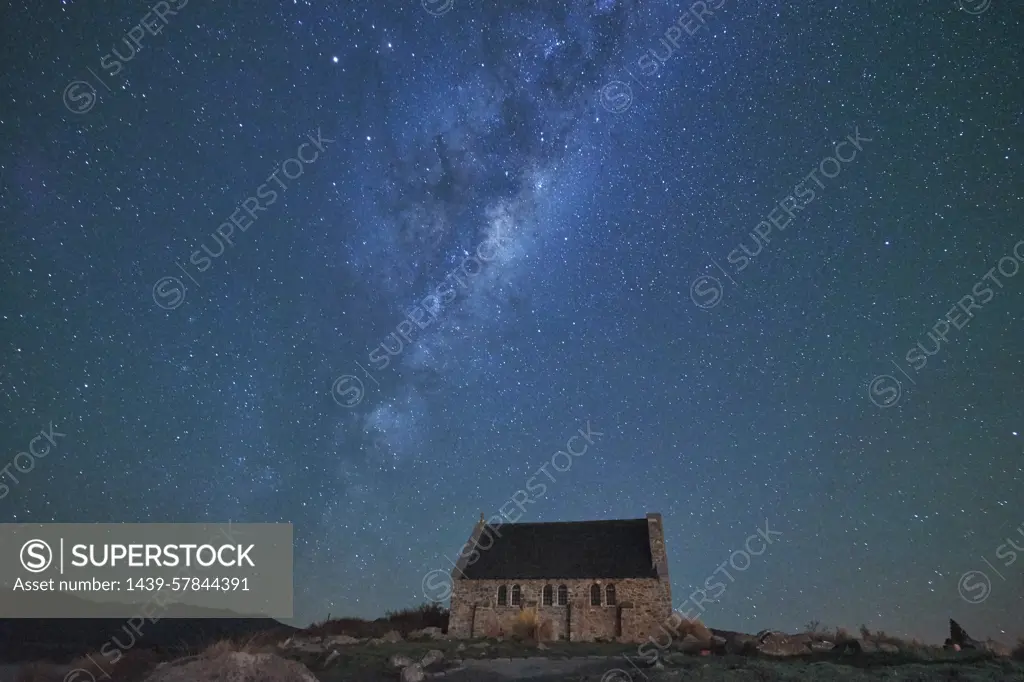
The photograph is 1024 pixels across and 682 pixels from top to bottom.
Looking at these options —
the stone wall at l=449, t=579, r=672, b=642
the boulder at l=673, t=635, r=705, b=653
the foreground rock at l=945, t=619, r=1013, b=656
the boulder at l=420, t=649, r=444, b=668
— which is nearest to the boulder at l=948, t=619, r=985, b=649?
the foreground rock at l=945, t=619, r=1013, b=656

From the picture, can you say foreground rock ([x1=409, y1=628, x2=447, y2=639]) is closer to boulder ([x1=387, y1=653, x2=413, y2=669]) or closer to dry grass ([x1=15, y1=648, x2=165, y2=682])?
boulder ([x1=387, y1=653, x2=413, y2=669])

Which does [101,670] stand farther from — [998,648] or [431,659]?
[998,648]

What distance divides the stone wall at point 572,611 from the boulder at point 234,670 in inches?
740

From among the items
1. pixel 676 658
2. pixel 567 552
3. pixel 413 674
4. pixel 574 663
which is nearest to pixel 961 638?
pixel 676 658

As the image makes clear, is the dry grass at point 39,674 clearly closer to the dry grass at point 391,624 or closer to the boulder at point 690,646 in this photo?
the dry grass at point 391,624

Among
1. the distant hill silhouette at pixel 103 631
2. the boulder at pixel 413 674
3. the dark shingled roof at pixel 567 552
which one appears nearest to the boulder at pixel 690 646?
the dark shingled roof at pixel 567 552

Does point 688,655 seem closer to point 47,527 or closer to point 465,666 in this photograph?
point 465,666

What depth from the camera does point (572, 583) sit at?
33438 millimetres

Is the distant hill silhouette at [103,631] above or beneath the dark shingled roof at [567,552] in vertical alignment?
beneath

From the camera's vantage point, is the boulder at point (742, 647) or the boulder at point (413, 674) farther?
the boulder at point (742, 647)

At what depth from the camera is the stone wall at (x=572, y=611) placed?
31.5m

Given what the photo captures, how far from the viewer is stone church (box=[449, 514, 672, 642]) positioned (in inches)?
1252

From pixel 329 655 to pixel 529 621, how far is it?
44.1 ft

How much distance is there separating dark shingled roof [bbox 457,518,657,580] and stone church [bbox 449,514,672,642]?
6cm
